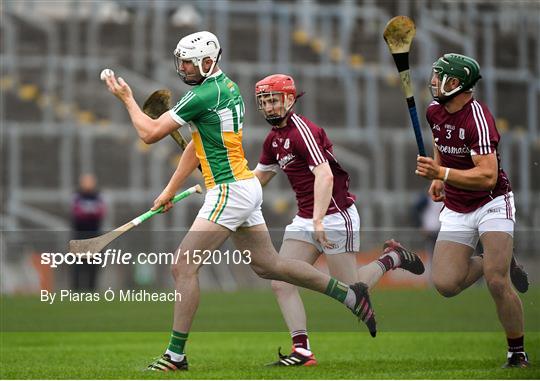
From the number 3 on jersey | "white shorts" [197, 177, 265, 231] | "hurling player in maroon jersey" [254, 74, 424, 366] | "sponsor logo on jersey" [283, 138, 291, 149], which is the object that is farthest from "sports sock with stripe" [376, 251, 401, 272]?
the number 3 on jersey

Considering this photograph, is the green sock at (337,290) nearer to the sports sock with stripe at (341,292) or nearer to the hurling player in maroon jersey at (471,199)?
the sports sock with stripe at (341,292)

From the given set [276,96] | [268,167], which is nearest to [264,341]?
[268,167]

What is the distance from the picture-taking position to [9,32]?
22.4 m

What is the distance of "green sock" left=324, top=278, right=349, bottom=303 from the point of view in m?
9.81

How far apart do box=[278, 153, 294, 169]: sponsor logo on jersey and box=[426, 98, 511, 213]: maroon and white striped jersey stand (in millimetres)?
1051

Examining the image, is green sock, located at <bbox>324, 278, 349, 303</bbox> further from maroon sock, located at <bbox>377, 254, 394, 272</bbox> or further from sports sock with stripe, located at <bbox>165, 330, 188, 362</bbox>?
sports sock with stripe, located at <bbox>165, 330, 188, 362</bbox>

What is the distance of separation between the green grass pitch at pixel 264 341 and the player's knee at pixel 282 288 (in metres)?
0.30

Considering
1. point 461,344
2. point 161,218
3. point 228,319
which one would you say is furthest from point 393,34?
point 161,218

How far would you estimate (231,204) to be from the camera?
30.7 feet

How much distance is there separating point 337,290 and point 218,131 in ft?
4.78

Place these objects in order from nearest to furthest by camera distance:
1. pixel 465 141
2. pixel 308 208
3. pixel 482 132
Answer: pixel 482 132, pixel 465 141, pixel 308 208

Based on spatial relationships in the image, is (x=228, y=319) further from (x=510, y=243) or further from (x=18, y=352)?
(x=510, y=243)

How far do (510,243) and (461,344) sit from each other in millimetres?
2544

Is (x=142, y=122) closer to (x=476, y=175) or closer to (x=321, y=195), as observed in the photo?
(x=321, y=195)
